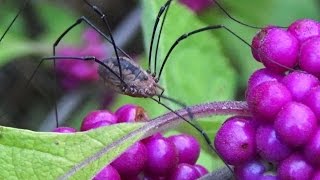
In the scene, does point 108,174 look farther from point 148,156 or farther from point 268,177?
point 268,177

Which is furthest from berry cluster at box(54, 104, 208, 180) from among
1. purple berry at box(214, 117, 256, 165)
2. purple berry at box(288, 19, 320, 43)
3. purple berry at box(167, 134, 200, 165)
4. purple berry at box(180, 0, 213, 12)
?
purple berry at box(180, 0, 213, 12)

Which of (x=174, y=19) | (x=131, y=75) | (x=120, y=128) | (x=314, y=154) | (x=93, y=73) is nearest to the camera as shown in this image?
(x=314, y=154)

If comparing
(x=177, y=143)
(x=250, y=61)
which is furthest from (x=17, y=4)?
(x=177, y=143)

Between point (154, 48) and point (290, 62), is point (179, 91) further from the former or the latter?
point (290, 62)

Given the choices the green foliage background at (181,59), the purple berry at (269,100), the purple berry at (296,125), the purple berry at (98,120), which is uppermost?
the purple berry at (269,100)

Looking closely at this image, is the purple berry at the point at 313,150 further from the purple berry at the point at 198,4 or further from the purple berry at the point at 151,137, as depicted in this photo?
the purple berry at the point at 198,4

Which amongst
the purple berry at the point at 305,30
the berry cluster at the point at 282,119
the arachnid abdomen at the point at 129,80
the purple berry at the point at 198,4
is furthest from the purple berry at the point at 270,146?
the purple berry at the point at 198,4
